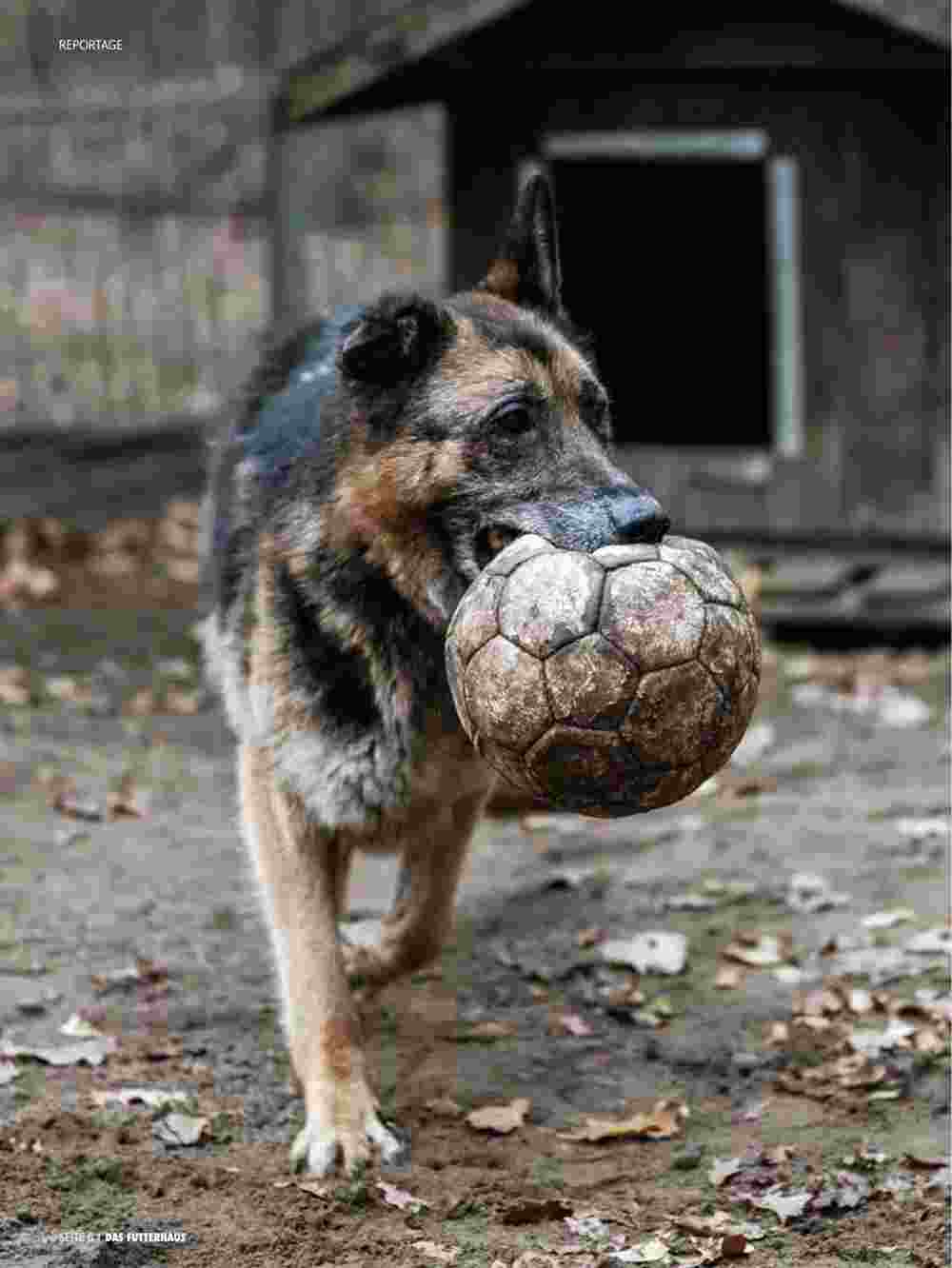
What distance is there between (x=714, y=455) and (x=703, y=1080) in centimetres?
582

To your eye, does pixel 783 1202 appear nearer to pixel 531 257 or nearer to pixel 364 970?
pixel 364 970

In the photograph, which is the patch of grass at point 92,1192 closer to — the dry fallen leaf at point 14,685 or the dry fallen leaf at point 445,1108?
the dry fallen leaf at point 445,1108

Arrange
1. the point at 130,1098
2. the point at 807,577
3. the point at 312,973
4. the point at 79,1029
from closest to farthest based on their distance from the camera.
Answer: the point at 130,1098, the point at 312,973, the point at 79,1029, the point at 807,577

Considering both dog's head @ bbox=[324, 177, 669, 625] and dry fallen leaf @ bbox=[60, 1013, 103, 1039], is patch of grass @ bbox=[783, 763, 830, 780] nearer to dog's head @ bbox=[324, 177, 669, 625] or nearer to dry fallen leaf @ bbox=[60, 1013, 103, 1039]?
dog's head @ bbox=[324, 177, 669, 625]

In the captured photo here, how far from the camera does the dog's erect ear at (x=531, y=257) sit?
5582mm

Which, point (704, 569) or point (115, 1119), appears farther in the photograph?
point (115, 1119)

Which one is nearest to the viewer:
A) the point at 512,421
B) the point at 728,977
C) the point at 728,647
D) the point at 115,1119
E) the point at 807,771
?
the point at 728,647

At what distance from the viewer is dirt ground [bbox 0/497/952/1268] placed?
15.1ft

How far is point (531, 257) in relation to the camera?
5617mm

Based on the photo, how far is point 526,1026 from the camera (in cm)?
593

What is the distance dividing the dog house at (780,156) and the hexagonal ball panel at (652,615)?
20.8ft

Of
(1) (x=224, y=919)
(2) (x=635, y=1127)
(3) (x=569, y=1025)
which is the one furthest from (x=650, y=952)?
(1) (x=224, y=919)

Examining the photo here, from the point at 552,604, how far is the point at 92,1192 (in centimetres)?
169

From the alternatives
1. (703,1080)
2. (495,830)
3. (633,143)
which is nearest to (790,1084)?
(703,1080)
